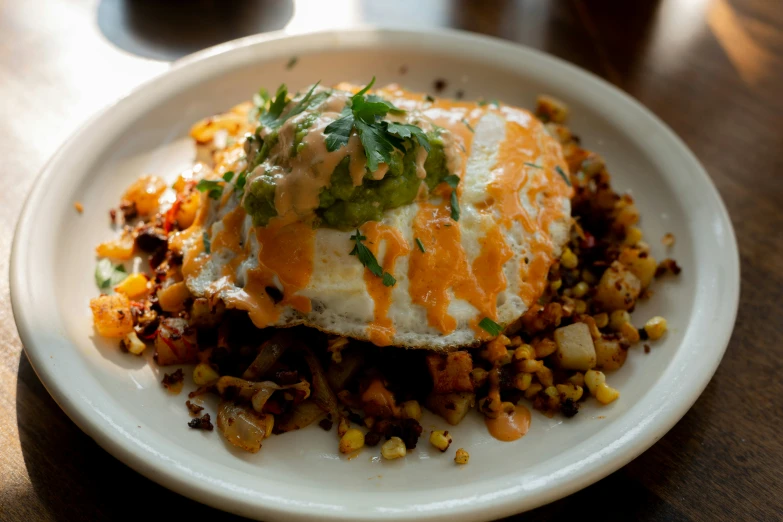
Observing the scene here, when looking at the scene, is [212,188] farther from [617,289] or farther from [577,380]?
[617,289]

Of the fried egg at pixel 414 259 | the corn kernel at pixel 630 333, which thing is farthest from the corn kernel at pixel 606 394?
the fried egg at pixel 414 259

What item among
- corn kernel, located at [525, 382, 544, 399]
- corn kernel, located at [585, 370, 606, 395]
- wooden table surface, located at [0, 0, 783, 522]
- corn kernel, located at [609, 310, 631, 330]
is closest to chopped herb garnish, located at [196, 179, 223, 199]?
wooden table surface, located at [0, 0, 783, 522]

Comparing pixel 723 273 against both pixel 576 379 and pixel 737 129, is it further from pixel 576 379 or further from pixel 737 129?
pixel 737 129

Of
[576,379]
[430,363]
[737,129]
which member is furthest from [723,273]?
[737,129]

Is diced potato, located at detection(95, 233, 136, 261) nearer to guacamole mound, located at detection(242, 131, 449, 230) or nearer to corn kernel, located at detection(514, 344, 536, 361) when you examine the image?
guacamole mound, located at detection(242, 131, 449, 230)

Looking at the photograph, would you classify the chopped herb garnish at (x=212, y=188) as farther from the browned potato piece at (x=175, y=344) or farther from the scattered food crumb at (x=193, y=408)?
the scattered food crumb at (x=193, y=408)
